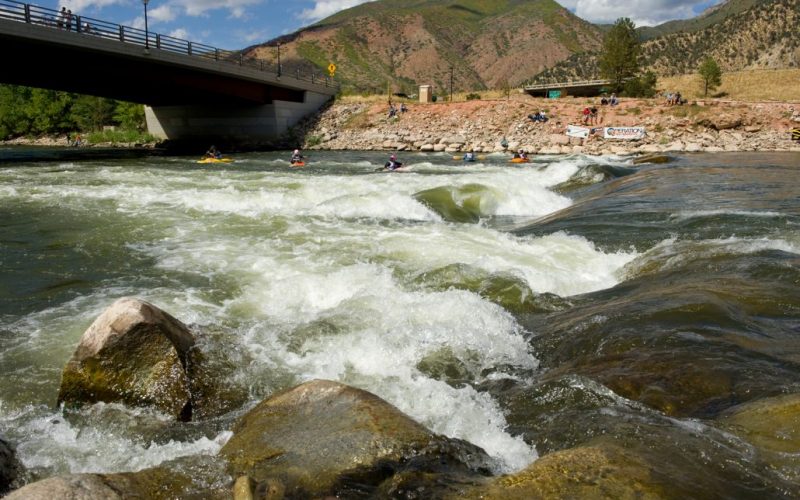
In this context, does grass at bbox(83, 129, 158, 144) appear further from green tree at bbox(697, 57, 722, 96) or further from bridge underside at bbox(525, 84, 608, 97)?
green tree at bbox(697, 57, 722, 96)

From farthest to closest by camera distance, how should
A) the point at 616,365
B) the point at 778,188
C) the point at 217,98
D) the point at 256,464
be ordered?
the point at 217,98
the point at 778,188
the point at 616,365
the point at 256,464

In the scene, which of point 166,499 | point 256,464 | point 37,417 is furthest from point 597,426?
point 37,417

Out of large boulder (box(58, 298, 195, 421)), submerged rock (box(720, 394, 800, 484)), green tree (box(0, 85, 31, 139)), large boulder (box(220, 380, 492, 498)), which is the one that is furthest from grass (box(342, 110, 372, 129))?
submerged rock (box(720, 394, 800, 484))

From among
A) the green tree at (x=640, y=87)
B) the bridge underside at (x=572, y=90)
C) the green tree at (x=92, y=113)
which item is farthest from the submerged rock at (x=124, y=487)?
the green tree at (x=92, y=113)

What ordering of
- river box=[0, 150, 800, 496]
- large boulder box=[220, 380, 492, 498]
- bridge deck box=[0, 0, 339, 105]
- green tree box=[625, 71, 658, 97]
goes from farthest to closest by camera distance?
green tree box=[625, 71, 658, 97]
bridge deck box=[0, 0, 339, 105]
river box=[0, 150, 800, 496]
large boulder box=[220, 380, 492, 498]

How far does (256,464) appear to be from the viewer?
361 centimetres

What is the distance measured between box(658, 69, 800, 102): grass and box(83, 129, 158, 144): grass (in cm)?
5347

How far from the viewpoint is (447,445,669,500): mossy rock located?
2930 millimetres

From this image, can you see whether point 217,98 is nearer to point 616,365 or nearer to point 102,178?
point 102,178

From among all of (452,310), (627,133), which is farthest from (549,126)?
(452,310)

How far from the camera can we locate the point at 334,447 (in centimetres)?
354

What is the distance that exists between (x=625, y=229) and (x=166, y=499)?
→ 1100cm

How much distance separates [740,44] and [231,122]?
3187 inches

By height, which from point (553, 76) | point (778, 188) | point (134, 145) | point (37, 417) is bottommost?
point (37, 417)
